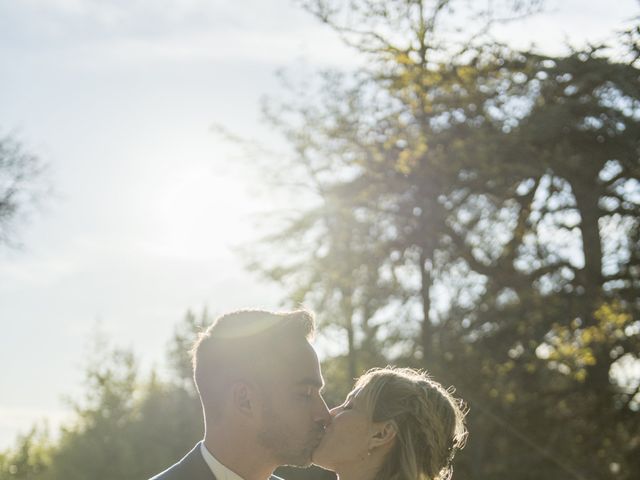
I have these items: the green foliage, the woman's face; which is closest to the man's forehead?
the woman's face

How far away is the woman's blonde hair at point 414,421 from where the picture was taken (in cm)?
490

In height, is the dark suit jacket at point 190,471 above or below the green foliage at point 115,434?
above

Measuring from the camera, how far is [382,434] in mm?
4969

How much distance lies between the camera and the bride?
4895 millimetres

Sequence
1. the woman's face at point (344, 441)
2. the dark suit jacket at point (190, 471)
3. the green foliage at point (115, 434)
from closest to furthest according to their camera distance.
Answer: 1. the dark suit jacket at point (190, 471)
2. the woman's face at point (344, 441)
3. the green foliage at point (115, 434)

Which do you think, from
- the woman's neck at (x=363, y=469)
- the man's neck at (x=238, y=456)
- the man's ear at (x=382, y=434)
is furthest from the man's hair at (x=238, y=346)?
the woman's neck at (x=363, y=469)

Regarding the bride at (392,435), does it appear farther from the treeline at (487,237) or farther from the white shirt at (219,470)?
the treeline at (487,237)

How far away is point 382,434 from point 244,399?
2.99ft

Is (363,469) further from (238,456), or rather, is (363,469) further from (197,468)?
(197,468)

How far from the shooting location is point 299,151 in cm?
2197

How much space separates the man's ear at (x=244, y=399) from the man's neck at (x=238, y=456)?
17 cm

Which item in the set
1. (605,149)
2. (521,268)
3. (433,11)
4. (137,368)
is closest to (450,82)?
(433,11)

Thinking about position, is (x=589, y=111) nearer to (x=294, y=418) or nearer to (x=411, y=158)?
(x=411, y=158)

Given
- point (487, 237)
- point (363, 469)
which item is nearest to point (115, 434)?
point (487, 237)
